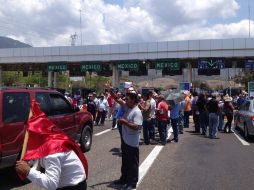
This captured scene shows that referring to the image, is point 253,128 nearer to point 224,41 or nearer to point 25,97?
point 25,97

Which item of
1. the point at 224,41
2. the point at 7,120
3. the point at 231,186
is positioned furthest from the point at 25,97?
the point at 224,41

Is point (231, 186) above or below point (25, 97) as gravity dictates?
below

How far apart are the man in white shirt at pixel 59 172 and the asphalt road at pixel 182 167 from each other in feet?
14.4

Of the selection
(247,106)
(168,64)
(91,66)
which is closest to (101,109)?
(247,106)

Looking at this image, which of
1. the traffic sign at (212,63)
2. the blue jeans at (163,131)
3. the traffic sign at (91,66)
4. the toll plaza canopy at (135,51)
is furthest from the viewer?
the traffic sign at (91,66)

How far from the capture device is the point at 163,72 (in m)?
45.0

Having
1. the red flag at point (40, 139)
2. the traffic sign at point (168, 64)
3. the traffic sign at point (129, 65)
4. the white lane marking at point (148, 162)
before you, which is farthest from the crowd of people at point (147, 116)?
the traffic sign at point (129, 65)

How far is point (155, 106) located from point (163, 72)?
100ft

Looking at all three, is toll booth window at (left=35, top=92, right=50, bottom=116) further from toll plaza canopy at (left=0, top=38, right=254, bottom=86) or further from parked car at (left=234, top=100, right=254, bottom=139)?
toll plaza canopy at (left=0, top=38, right=254, bottom=86)

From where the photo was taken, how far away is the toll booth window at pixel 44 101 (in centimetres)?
958

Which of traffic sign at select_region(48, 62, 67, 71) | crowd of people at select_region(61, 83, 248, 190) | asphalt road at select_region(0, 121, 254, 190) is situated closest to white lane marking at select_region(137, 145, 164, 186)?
asphalt road at select_region(0, 121, 254, 190)

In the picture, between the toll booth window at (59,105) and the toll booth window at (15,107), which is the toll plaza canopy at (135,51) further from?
the toll booth window at (15,107)

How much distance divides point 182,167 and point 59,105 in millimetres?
3122

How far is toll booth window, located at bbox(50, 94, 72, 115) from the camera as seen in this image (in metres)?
10.2
